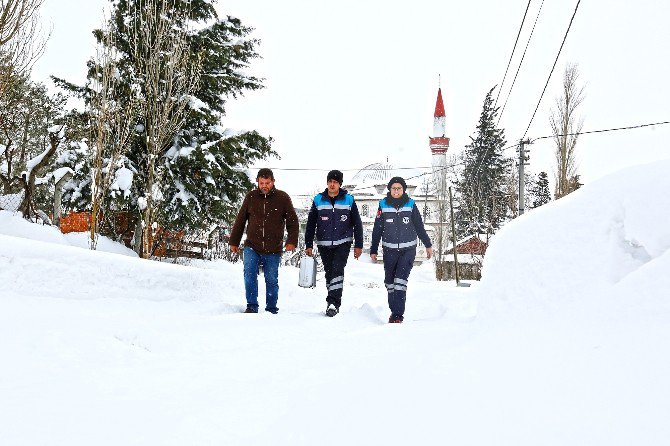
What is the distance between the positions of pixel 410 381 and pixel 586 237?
134 cm

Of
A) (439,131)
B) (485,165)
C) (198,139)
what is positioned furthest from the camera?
(439,131)

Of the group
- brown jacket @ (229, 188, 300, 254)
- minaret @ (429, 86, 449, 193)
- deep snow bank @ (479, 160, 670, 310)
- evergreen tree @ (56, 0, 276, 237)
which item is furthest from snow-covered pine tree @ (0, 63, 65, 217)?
minaret @ (429, 86, 449, 193)

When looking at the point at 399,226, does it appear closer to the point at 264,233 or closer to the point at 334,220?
the point at 334,220

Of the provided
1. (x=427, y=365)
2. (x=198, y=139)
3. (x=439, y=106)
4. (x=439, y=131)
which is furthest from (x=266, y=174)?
(x=439, y=106)

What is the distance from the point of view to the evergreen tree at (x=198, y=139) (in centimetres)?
1245


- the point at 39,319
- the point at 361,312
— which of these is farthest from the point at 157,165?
the point at 39,319

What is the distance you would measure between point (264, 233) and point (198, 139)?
8674 mm

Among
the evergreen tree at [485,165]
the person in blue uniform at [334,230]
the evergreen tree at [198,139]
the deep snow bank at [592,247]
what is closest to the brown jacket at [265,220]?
the person in blue uniform at [334,230]

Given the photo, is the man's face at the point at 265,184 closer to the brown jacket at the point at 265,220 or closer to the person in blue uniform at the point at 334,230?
the brown jacket at the point at 265,220

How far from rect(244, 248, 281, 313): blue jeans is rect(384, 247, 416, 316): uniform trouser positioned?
1.32 meters

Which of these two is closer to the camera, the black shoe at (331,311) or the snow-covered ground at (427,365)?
the snow-covered ground at (427,365)

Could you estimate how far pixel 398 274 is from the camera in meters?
5.48

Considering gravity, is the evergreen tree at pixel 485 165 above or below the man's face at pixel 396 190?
above

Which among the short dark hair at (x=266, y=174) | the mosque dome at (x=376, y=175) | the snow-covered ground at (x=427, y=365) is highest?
the mosque dome at (x=376, y=175)
